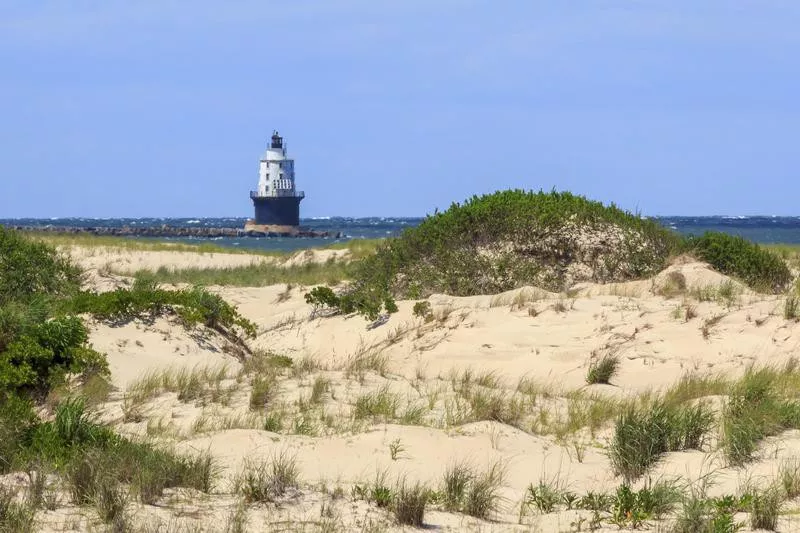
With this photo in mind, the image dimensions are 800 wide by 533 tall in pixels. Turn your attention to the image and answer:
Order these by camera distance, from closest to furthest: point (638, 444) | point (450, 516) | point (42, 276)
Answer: point (450, 516)
point (638, 444)
point (42, 276)

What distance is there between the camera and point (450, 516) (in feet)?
21.0

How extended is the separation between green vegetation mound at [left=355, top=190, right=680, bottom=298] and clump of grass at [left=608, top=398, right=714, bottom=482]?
11168 mm

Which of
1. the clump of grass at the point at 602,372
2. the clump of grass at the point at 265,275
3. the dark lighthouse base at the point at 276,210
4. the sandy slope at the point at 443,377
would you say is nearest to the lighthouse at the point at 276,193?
the dark lighthouse base at the point at 276,210

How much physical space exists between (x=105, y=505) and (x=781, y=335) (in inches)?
390

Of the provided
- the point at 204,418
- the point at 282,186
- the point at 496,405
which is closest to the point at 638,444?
A: the point at 496,405

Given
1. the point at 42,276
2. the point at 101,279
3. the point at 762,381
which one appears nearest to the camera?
the point at 762,381

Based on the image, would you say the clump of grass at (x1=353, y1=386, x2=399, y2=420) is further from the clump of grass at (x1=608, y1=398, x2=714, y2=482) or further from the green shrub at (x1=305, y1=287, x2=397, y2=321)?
the green shrub at (x1=305, y1=287, x2=397, y2=321)

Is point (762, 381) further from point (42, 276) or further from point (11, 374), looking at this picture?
point (42, 276)

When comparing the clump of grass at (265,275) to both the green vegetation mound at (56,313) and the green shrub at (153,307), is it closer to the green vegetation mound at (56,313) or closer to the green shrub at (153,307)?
the green vegetation mound at (56,313)

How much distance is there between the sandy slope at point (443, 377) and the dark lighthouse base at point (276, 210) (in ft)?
248

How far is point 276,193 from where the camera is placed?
9650 centimetres

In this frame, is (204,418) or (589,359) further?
(589,359)

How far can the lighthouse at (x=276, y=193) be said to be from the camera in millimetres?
94688

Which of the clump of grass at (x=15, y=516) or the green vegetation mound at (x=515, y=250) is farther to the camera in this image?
the green vegetation mound at (x=515, y=250)
